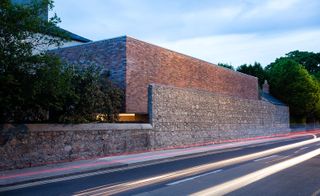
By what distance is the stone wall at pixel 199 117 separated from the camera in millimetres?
25719

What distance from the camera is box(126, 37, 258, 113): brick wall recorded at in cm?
2545

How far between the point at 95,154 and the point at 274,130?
31917mm

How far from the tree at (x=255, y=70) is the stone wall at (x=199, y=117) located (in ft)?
68.8

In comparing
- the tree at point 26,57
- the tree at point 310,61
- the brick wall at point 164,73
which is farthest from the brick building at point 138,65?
the tree at point 310,61

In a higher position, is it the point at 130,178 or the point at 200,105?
the point at 200,105

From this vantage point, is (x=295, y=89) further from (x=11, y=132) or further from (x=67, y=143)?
(x=11, y=132)

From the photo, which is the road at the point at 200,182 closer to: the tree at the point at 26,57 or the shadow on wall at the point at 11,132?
the tree at the point at 26,57

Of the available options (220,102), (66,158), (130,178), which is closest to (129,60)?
(66,158)

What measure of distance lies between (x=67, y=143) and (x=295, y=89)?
4653cm

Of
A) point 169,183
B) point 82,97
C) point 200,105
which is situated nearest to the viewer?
point 169,183

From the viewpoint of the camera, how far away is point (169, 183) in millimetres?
11281

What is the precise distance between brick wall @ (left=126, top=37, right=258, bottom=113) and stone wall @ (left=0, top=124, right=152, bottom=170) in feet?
8.64

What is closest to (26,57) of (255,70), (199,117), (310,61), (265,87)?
(199,117)

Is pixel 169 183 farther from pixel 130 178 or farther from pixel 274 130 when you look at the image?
pixel 274 130
